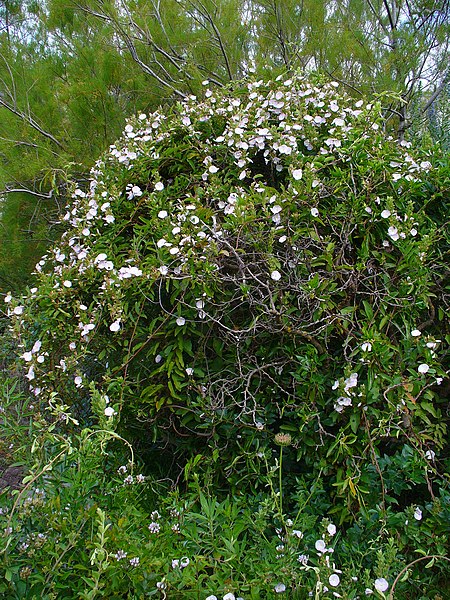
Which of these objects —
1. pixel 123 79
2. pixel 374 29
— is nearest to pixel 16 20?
pixel 123 79

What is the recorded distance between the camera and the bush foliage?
1.66 m

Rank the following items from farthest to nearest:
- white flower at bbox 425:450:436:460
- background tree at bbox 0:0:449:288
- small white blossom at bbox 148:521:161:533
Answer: background tree at bbox 0:0:449:288 → white flower at bbox 425:450:436:460 → small white blossom at bbox 148:521:161:533

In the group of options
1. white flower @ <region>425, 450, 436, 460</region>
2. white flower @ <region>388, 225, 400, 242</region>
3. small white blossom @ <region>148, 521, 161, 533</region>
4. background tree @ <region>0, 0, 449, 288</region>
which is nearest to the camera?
small white blossom @ <region>148, 521, 161, 533</region>

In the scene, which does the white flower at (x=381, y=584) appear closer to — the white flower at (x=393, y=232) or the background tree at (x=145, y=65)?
the white flower at (x=393, y=232)

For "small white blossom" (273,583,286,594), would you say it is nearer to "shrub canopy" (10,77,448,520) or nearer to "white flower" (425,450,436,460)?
"shrub canopy" (10,77,448,520)

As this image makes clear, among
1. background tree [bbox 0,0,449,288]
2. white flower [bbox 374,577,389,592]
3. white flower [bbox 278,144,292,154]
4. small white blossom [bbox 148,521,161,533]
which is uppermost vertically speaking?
background tree [bbox 0,0,449,288]

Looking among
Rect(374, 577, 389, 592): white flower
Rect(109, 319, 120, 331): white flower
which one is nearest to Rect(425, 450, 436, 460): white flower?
Rect(374, 577, 389, 592): white flower

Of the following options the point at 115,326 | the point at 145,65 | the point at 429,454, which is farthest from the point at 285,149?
the point at 145,65

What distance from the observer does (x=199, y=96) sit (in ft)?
13.0

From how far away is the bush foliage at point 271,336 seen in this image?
166cm

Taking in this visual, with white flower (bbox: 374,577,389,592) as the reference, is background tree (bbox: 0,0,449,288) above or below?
above

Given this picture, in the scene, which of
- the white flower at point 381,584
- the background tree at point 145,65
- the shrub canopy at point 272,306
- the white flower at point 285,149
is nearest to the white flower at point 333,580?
the white flower at point 381,584

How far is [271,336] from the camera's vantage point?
195 cm

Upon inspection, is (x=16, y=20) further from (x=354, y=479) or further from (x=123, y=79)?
(x=354, y=479)
